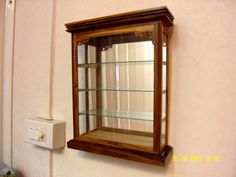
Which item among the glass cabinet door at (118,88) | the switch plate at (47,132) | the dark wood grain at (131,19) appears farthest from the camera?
the switch plate at (47,132)

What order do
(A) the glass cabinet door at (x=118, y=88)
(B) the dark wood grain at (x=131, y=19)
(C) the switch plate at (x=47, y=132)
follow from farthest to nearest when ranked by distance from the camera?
(C) the switch plate at (x=47, y=132), (A) the glass cabinet door at (x=118, y=88), (B) the dark wood grain at (x=131, y=19)

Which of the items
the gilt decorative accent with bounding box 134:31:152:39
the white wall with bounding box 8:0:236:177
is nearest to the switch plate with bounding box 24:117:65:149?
the white wall with bounding box 8:0:236:177

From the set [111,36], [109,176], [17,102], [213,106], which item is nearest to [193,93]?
[213,106]

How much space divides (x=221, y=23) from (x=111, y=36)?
395 mm

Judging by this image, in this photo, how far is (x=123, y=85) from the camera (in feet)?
2.76

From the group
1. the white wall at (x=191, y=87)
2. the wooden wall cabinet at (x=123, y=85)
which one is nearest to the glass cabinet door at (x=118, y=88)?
the wooden wall cabinet at (x=123, y=85)

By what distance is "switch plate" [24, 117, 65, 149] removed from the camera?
3.20ft

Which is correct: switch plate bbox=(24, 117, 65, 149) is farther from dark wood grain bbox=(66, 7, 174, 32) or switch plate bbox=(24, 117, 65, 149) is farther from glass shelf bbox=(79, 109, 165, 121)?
dark wood grain bbox=(66, 7, 174, 32)

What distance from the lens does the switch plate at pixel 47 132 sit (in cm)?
98

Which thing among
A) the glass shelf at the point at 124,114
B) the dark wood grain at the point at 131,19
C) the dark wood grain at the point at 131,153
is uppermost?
the dark wood grain at the point at 131,19

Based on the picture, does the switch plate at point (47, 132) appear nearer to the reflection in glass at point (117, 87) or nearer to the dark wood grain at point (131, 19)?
the reflection in glass at point (117, 87)

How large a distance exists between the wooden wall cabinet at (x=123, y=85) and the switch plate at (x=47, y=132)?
0.43ft

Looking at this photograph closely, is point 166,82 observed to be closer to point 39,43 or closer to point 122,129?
point 122,129

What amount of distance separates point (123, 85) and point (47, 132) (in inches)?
18.3
